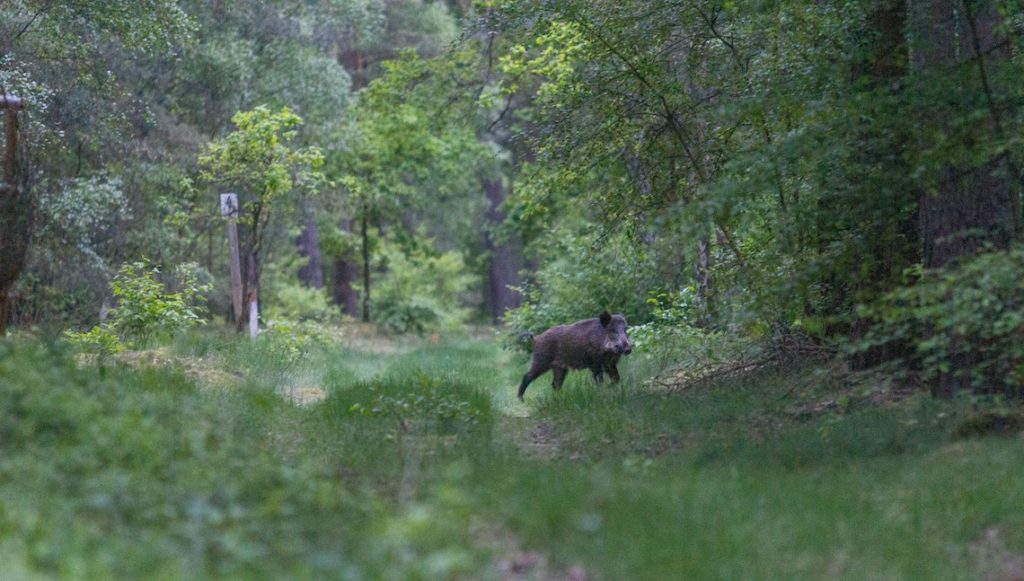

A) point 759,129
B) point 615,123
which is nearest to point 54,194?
point 615,123

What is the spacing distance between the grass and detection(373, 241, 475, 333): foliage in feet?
79.0

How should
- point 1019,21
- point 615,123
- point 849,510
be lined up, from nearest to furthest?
point 849,510
point 1019,21
point 615,123

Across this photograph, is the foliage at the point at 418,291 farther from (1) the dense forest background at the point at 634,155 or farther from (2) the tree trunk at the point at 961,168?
(2) the tree trunk at the point at 961,168

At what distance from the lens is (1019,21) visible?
12.3 metres

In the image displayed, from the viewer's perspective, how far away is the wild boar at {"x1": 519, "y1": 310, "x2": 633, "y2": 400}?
666 inches

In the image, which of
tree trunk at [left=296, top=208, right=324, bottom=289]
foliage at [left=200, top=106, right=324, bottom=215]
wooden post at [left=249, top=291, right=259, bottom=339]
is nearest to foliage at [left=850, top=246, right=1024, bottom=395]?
foliage at [left=200, top=106, right=324, bottom=215]

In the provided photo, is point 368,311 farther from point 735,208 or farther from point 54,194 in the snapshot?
point 735,208

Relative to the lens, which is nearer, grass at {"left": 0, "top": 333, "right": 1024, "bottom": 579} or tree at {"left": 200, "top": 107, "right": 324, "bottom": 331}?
grass at {"left": 0, "top": 333, "right": 1024, "bottom": 579}

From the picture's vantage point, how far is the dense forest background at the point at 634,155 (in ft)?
35.2

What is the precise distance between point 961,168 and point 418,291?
91.0ft

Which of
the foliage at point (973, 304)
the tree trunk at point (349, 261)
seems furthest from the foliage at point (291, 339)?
the tree trunk at point (349, 261)

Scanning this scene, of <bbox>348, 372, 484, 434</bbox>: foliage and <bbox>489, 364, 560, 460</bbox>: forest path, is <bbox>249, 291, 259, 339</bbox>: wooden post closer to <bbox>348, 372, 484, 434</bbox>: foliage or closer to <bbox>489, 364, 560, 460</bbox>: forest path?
<bbox>489, 364, 560, 460</bbox>: forest path

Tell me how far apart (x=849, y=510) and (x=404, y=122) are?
88.8ft

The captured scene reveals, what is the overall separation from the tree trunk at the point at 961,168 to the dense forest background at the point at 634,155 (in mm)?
30
